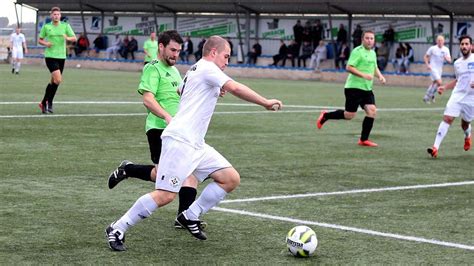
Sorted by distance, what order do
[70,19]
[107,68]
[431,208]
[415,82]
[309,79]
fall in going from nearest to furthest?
[431,208], [415,82], [309,79], [107,68], [70,19]

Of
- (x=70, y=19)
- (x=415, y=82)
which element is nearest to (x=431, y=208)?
(x=415, y=82)

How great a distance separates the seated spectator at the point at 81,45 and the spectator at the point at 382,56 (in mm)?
22044

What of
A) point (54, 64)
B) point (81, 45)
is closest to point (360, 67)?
point (54, 64)

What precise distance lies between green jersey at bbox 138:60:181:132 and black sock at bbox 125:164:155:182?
0.44 metres

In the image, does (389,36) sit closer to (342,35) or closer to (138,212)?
(342,35)

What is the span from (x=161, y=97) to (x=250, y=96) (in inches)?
85.3

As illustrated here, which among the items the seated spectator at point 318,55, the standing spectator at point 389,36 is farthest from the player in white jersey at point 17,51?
the standing spectator at point 389,36

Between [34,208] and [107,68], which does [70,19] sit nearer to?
[107,68]

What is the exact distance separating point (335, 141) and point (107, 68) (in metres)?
42.5

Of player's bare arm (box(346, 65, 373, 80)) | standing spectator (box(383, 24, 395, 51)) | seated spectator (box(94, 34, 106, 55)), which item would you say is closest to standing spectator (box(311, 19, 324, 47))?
standing spectator (box(383, 24, 395, 51))

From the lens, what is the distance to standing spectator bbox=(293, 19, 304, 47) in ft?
177

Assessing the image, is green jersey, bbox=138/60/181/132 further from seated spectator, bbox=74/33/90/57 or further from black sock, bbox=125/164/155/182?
seated spectator, bbox=74/33/90/57

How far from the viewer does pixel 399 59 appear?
49.9 metres

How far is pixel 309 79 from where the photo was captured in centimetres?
5069
